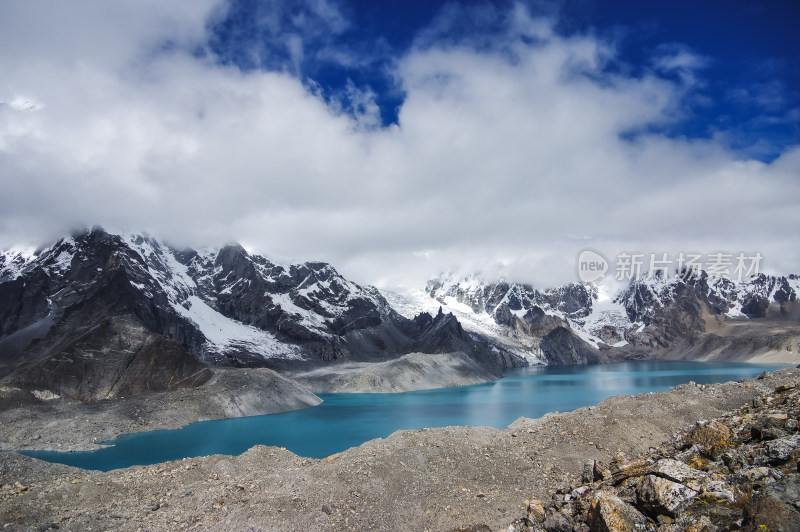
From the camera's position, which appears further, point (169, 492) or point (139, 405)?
point (139, 405)

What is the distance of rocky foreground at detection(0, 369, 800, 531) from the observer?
10.3m

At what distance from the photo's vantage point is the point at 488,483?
20.3 metres

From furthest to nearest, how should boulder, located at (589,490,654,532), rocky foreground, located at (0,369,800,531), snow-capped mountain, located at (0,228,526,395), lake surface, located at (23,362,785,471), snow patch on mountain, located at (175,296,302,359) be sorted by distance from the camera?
1. snow patch on mountain, located at (175,296,302,359)
2. snow-capped mountain, located at (0,228,526,395)
3. lake surface, located at (23,362,785,471)
4. rocky foreground, located at (0,369,800,531)
5. boulder, located at (589,490,654,532)

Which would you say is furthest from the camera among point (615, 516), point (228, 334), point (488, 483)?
point (228, 334)

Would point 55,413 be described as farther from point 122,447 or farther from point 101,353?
point 101,353

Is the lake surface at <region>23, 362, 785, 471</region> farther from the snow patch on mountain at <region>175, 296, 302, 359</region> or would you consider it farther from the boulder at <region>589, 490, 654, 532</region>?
the snow patch on mountain at <region>175, 296, 302, 359</region>

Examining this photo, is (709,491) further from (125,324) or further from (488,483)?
(125,324)

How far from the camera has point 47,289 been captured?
131m

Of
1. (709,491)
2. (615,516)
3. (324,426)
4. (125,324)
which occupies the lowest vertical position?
(324,426)

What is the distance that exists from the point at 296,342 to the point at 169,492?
166 m

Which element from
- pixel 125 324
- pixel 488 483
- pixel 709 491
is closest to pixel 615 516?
pixel 709 491

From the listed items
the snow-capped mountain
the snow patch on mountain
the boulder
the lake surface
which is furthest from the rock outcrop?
the snow patch on mountain

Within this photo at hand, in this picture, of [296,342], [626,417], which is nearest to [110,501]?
[626,417]

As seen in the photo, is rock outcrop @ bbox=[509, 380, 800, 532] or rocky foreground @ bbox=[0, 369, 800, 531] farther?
rocky foreground @ bbox=[0, 369, 800, 531]
